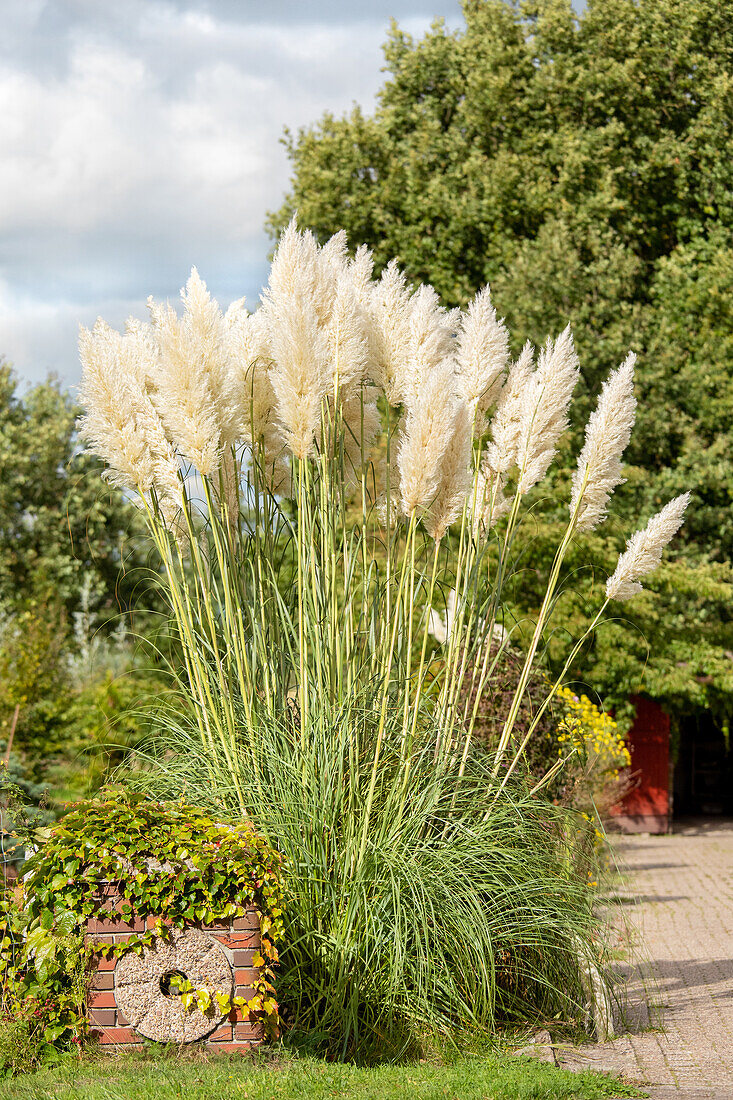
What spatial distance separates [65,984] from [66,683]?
10.2 meters

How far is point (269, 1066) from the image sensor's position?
3.66 m

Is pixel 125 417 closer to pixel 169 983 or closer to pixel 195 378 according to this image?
pixel 195 378

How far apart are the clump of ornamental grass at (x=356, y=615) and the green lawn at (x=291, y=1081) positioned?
0.86ft

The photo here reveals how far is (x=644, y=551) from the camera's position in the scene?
4.82 m

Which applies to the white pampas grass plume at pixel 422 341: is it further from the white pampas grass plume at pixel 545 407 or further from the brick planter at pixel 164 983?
the brick planter at pixel 164 983

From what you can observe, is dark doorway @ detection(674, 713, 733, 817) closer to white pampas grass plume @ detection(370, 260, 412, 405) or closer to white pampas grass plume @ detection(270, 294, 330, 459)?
white pampas grass plume @ detection(370, 260, 412, 405)

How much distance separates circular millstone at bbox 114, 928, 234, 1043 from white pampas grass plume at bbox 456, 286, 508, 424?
267cm

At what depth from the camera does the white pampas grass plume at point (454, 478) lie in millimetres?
4770

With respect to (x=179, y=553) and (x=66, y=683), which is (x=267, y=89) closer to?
(x=179, y=553)

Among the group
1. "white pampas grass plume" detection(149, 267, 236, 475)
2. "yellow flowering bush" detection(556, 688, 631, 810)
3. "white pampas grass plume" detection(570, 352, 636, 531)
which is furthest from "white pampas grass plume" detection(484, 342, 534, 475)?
"yellow flowering bush" detection(556, 688, 631, 810)

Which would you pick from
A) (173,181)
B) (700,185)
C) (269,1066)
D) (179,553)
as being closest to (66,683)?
(173,181)

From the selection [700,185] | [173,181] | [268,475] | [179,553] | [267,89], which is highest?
[700,185]

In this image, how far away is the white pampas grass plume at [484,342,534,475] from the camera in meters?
5.01

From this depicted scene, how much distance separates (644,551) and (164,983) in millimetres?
2770
